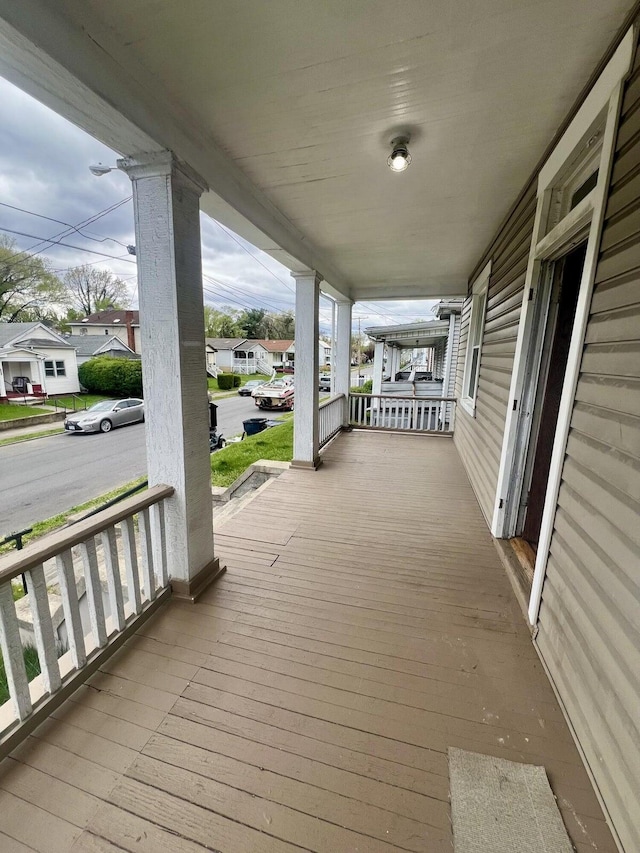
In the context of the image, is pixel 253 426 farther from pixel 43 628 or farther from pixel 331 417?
pixel 43 628

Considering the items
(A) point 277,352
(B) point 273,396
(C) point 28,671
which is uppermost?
(A) point 277,352

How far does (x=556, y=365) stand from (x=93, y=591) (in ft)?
9.93

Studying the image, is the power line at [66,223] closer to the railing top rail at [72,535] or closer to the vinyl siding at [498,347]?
the railing top rail at [72,535]

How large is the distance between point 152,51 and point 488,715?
3.04 m

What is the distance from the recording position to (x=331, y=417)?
19.6 feet

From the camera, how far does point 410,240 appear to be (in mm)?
3797

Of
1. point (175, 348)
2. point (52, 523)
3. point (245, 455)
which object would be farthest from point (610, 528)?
point (245, 455)

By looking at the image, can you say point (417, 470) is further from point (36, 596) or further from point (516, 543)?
point (36, 596)

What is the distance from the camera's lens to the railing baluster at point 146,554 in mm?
1828

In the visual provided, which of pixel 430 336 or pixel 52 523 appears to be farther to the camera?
pixel 430 336

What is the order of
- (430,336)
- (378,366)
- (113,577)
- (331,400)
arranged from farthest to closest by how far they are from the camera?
(430,336), (378,366), (331,400), (113,577)

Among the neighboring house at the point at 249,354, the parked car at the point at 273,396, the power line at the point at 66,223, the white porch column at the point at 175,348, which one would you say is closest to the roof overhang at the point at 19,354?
the power line at the point at 66,223

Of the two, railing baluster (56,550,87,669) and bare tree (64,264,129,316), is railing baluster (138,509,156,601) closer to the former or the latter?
railing baluster (56,550,87,669)

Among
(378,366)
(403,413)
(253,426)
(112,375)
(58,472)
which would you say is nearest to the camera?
(58,472)
